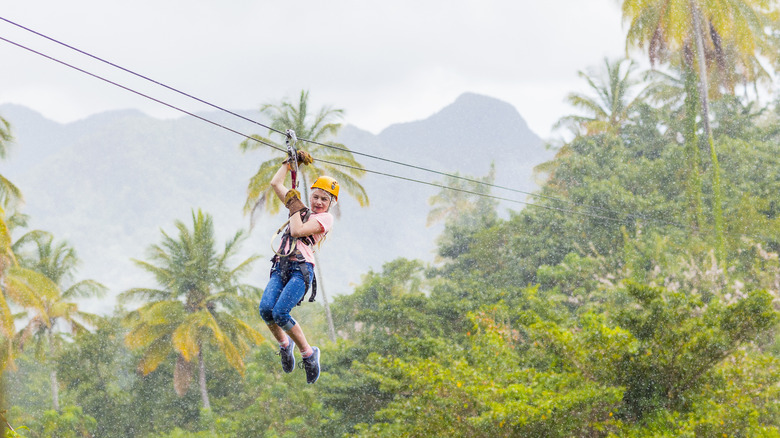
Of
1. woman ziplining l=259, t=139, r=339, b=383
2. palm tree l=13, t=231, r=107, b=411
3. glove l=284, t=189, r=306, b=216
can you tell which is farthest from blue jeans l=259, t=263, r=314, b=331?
palm tree l=13, t=231, r=107, b=411

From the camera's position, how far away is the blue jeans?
534 cm

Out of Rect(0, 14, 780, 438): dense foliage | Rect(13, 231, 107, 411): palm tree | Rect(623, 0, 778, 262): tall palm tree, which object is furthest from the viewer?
Rect(13, 231, 107, 411): palm tree

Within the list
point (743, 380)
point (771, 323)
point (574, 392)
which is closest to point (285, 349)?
point (574, 392)

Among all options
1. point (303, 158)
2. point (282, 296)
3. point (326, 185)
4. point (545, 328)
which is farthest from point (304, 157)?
point (545, 328)

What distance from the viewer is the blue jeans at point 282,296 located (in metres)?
5.34

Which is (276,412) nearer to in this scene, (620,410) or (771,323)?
(620,410)

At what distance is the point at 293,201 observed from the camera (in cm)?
565

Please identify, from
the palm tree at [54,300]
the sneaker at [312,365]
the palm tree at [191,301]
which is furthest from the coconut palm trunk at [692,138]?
the palm tree at [54,300]

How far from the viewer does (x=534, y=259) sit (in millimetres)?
29875

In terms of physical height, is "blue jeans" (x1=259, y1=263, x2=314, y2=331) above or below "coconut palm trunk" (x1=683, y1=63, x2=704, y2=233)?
below

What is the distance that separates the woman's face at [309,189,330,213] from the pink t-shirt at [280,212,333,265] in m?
0.06

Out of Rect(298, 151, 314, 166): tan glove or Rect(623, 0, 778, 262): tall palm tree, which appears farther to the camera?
Rect(623, 0, 778, 262): tall palm tree

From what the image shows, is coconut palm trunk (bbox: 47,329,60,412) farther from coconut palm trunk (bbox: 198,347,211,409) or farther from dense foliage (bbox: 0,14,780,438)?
coconut palm trunk (bbox: 198,347,211,409)

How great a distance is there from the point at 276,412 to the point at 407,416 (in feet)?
36.1
